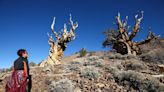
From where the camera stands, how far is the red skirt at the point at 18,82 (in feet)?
26.9

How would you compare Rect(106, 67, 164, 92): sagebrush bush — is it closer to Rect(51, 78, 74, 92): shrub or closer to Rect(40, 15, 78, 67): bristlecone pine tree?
Rect(51, 78, 74, 92): shrub

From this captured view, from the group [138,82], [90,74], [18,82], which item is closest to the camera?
[18,82]

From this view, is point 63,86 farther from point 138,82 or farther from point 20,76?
point 138,82

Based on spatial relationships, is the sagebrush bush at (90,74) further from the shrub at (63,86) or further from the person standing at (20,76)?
the person standing at (20,76)

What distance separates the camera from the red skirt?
8.19m

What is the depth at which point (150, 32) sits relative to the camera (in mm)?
26062

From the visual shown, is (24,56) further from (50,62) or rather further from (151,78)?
(50,62)

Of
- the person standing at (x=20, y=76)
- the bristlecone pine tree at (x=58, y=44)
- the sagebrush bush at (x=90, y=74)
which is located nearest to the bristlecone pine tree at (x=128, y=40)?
the bristlecone pine tree at (x=58, y=44)

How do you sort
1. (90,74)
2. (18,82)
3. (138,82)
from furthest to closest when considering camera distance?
1. (90,74)
2. (138,82)
3. (18,82)

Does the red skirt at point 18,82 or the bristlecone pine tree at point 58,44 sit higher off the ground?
the bristlecone pine tree at point 58,44

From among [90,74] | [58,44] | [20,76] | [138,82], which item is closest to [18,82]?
[20,76]

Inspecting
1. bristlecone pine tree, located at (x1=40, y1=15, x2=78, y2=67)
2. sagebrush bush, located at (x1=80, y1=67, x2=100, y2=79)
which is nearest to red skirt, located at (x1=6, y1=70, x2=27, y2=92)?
sagebrush bush, located at (x1=80, y1=67, x2=100, y2=79)

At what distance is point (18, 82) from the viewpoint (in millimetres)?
8195

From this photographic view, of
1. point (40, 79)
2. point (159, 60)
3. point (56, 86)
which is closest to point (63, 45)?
point (159, 60)
